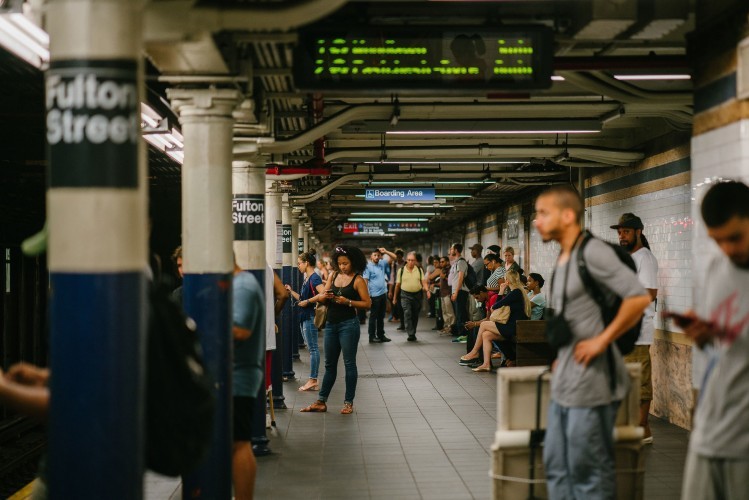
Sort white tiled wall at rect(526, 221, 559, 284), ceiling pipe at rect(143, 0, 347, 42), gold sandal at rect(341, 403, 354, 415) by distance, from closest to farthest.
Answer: ceiling pipe at rect(143, 0, 347, 42) < gold sandal at rect(341, 403, 354, 415) < white tiled wall at rect(526, 221, 559, 284)

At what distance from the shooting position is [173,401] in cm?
316

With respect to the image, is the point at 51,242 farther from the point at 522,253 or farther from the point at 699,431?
the point at 522,253

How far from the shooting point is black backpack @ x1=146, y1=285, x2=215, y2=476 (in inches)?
124

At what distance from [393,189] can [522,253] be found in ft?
14.4

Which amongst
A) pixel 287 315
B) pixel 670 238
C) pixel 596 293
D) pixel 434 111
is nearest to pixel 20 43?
pixel 596 293

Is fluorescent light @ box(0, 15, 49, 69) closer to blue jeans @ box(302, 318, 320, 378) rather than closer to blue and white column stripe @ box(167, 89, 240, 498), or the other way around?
blue and white column stripe @ box(167, 89, 240, 498)

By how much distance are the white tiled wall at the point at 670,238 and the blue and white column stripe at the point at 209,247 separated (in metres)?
5.42

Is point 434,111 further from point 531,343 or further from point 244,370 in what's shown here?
point 244,370

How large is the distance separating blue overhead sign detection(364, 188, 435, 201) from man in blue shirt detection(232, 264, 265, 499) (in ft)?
34.7

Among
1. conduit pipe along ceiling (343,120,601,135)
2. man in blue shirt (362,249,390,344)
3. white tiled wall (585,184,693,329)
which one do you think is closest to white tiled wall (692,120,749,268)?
white tiled wall (585,184,693,329)

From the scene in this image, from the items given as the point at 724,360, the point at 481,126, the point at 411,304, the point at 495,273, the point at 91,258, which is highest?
the point at 481,126

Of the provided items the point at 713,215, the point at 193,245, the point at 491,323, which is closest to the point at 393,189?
the point at 491,323

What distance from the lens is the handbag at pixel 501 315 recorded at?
12.8 meters

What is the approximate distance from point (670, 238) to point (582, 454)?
6.10 meters
